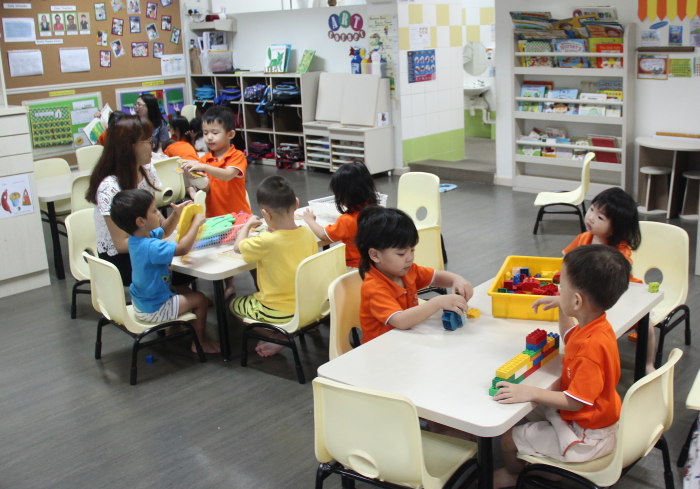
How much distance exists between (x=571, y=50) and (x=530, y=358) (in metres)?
5.37

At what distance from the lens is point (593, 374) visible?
2.18 metres

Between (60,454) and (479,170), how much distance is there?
19.5 ft

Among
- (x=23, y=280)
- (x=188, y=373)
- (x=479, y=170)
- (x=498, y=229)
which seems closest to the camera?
(x=188, y=373)

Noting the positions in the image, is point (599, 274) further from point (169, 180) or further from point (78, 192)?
point (169, 180)

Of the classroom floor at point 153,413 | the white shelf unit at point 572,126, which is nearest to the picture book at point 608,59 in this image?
the white shelf unit at point 572,126

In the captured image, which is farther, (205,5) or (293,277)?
(205,5)

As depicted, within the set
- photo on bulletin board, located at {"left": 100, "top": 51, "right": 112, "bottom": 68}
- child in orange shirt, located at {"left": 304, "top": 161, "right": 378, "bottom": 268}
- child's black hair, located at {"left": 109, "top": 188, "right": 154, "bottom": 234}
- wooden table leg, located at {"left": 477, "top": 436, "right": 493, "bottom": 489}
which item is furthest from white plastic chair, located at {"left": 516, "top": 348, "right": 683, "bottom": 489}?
photo on bulletin board, located at {"left": 100, "top": 51, "right": 112, "bottom": 68}

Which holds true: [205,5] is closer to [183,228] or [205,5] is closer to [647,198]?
[647,198]

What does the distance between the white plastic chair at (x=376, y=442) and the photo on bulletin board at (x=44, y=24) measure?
776cm

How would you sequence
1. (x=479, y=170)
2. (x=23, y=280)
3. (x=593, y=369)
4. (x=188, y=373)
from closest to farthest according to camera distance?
(x=593, y=369) → (x=188, y=373) → (x=23, y=280) → (x=479, y=170)

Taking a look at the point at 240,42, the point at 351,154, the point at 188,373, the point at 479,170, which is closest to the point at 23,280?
the point at 188,373

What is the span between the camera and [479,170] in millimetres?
8211

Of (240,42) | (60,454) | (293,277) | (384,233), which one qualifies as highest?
(240,42)

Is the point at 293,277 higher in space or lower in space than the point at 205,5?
lower
